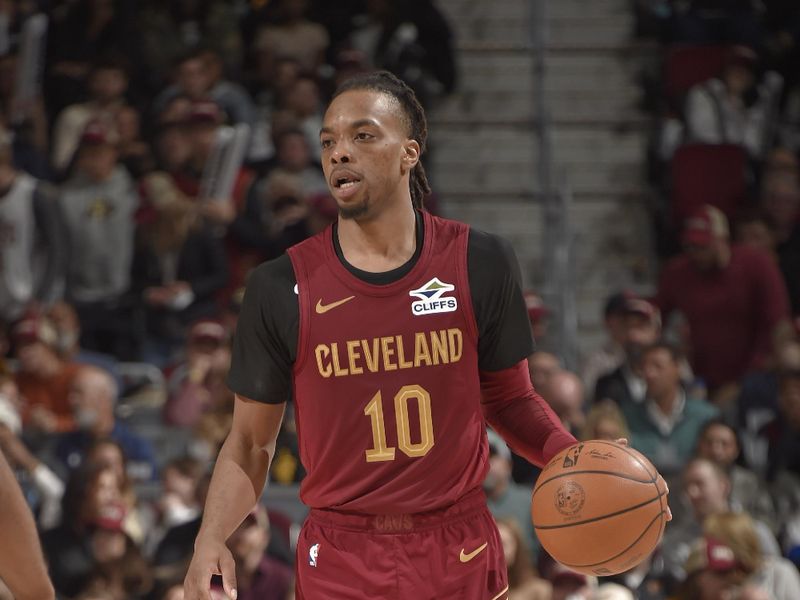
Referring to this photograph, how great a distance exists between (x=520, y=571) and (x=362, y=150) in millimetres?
3590

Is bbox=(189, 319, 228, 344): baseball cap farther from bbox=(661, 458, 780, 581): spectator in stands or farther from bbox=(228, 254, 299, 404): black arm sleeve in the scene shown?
bbox=(228, 254, 299, 404): black arm sleeve

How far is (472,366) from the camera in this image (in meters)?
3.94

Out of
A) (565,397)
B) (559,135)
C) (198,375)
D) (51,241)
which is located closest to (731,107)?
(559,135)

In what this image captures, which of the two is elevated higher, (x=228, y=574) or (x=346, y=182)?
(x=346, y=182)

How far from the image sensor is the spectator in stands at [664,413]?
8.23m

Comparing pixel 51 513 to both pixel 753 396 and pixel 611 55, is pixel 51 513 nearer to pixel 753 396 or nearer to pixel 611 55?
pixel 753 396

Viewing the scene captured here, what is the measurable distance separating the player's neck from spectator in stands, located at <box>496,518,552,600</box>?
3.20 m

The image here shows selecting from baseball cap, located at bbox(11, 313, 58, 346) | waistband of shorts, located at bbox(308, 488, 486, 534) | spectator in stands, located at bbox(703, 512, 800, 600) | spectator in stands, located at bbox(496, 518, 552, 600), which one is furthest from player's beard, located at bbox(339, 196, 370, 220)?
baseball cap, located at bbox(11, 313, 58, 346)

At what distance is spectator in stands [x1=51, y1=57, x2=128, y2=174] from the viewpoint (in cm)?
1098

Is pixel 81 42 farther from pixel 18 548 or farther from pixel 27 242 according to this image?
pixel 18 548

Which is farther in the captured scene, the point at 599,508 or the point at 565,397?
the point at 565,397

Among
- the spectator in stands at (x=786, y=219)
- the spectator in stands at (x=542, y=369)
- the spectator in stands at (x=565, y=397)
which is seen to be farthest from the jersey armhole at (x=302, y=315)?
the spectator in stands at (x=786, y=219)

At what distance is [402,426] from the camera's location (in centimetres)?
384

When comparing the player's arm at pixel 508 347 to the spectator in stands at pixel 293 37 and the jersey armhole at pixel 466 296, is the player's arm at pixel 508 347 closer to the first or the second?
the jersey armhole at pixel 466 296
